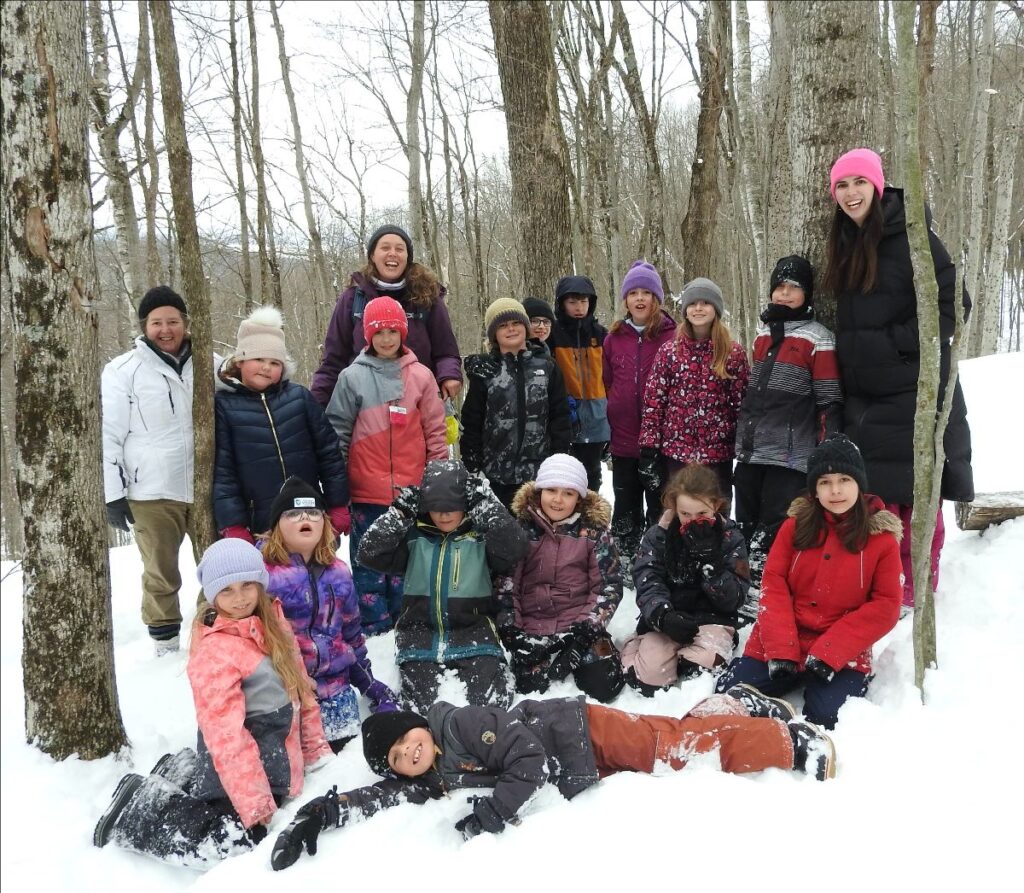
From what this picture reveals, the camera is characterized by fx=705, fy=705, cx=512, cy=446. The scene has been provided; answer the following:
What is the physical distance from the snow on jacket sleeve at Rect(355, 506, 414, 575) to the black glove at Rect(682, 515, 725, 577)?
4.97ft

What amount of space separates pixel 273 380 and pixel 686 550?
2.54 meters

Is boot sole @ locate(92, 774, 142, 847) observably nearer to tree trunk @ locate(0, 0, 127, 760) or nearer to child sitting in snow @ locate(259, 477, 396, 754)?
tree trunk @ locate(0, 0, 127, 760)

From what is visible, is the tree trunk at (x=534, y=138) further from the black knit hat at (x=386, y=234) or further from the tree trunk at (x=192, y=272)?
the tree trunk at (x=192, y=272)

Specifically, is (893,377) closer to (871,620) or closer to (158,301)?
(871,620)

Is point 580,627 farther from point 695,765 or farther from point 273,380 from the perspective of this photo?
point 273,380

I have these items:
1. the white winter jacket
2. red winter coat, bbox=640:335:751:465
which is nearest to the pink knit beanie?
red winter coat, bbox=640:335:751:465

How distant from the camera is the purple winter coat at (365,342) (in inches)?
182

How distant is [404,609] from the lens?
3.89 m

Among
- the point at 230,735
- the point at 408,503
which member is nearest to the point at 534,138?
the point at 408,503

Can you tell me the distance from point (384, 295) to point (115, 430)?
185 centimetres

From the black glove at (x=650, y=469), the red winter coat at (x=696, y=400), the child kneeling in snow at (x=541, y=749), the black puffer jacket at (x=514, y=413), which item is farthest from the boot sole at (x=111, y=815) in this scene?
the red winter coat at (x=696, y=400)

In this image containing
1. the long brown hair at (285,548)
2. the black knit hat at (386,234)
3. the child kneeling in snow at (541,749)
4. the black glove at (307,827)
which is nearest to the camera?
the black glove at (307,827)

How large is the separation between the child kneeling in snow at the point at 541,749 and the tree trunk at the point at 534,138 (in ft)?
13.8

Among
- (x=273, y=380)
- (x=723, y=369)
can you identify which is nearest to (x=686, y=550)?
(x=723, y=369)
